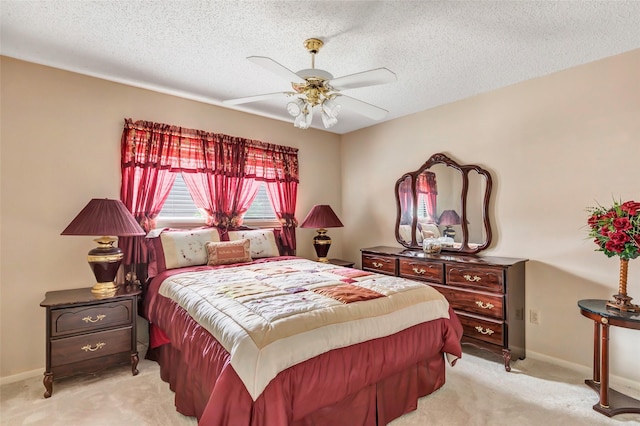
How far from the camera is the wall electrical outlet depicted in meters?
3.05

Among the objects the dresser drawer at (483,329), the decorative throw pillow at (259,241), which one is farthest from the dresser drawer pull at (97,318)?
the dresser drawer at (483,329)

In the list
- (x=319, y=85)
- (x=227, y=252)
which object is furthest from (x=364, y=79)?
(x=227, y=252)

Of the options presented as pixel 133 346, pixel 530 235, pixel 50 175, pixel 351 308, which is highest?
pixel 50 175

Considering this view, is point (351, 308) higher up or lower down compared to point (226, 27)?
lower down

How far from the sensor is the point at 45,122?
2.81 m

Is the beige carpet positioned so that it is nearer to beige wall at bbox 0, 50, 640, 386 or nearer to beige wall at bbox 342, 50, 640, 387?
beige wall at bbox 0, 50, 640, 386

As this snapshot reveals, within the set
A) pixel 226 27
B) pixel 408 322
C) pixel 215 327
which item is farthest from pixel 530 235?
pixel 226 27

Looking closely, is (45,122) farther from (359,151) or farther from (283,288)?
(359,151)

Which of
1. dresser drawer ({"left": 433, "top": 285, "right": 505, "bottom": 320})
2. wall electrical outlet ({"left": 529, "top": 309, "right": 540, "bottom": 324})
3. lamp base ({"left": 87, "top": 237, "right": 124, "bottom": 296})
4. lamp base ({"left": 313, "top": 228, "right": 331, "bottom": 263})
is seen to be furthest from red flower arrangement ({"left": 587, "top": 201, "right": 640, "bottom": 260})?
lamp base ({"left": 87, "top": 237, "right": 124, "bottom": 296})

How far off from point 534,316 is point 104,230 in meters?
3.89

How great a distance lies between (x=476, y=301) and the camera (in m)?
3.01

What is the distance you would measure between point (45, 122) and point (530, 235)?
456 cm

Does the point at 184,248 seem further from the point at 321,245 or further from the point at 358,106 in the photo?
the point at 358,106

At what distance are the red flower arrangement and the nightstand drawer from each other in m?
3.75
